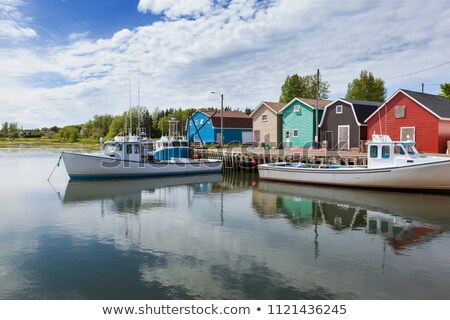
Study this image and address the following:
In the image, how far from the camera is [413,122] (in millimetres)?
28234

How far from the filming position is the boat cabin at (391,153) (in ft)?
62.4

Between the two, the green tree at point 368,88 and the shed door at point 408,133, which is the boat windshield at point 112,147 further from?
the green tree at point 368,88

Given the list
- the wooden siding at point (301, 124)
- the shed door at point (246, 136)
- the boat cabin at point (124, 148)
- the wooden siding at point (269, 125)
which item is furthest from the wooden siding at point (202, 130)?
the boat cabin at point (124, 148)

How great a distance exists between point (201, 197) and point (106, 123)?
109 meters

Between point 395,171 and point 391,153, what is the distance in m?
0.99

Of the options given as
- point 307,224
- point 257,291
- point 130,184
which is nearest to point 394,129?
point 307,224

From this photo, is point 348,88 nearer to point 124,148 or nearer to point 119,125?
point 124,148

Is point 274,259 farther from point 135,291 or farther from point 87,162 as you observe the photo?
point 87,162

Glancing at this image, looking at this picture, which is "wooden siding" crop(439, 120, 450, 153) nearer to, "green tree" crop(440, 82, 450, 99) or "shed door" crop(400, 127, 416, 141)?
"shed door" crop(400, 127, 416, 141)

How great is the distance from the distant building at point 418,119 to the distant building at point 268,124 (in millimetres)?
11811

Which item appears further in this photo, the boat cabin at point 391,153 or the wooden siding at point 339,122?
the wooden siding at point 339,122

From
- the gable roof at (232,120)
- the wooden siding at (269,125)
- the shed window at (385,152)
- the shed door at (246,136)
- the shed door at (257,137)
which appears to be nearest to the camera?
the shed window at (385,152)

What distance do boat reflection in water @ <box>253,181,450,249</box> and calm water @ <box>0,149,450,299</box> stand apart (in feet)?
0.17

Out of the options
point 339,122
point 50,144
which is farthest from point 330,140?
point 50,144
